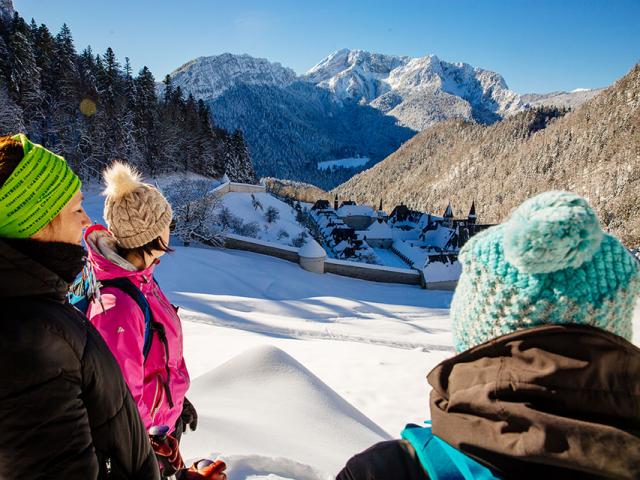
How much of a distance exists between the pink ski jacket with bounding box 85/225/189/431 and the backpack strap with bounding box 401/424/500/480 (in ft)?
5.19

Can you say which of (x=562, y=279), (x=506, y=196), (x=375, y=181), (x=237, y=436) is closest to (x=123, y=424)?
(x=562, y=279)

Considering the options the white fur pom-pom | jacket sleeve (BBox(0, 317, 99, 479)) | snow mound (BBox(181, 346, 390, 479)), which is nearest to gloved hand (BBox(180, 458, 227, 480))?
snow mound (BBox(181, 346, 390, 479))

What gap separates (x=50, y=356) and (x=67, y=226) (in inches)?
22.8

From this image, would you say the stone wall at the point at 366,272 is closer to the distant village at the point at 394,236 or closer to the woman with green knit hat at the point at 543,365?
the distant village at the point at 394,236

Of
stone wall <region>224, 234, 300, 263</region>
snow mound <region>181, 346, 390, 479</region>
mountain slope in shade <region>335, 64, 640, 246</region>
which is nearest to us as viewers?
snow mound <region>181, 346, 390, 479</region>

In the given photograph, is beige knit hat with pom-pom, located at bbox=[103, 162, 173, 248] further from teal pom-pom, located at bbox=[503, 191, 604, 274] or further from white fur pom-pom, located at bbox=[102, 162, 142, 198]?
teal pom-pom, located at bbox=[503, 191, 604, 274]

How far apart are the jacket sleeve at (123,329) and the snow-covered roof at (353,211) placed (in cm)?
5835

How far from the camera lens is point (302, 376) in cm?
517

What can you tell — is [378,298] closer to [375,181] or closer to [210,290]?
[210,290]

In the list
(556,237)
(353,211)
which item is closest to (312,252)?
(556,237)

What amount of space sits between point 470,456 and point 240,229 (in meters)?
26.7

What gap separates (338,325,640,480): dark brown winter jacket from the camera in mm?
888

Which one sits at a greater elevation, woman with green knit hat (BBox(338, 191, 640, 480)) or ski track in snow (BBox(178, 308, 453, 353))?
woman with green knit hat (BBox(338, 191, 640, 480))

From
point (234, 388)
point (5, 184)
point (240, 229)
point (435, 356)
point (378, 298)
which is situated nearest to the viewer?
point (5, 184)
